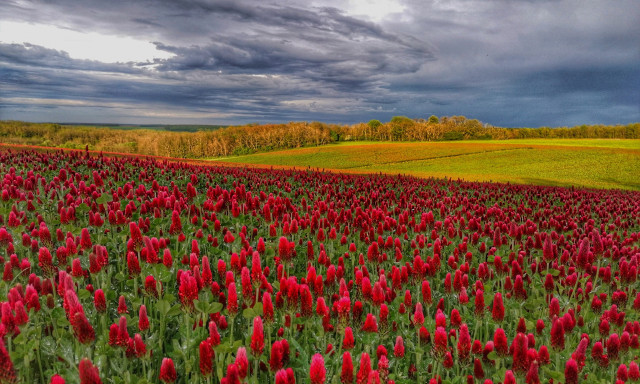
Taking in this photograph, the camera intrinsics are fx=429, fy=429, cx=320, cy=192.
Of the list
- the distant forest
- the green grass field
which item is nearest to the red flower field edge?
the green grass field

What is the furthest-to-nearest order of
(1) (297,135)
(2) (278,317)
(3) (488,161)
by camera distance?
(1) (297,135)
(3) (488,161)
(2) (278,317)

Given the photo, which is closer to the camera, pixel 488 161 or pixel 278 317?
pixel 278 317

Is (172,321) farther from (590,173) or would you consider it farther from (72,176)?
(590,173)

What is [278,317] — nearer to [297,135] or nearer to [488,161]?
[488,161]

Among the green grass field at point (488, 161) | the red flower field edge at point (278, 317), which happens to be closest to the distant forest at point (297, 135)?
the green grass field at point (488, 161)

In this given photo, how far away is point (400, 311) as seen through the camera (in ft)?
14.5

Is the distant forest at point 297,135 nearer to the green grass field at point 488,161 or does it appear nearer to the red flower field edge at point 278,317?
the green grass field at point 488,161

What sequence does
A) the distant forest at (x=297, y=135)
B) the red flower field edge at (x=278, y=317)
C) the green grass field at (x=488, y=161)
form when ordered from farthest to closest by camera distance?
the distant forest at (x=297, y=135) < the green grass field at (x=488, y=161) < the red flower field edge at (x=278, y=317)

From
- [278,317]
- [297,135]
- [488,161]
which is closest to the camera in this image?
[278,317]

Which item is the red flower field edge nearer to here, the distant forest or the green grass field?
the green grass field

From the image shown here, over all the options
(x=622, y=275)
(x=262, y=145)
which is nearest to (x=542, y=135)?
(x=262, y=145)

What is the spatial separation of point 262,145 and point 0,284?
387 ft

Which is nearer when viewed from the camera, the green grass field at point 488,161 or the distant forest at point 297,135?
the green grass field at point 488,161

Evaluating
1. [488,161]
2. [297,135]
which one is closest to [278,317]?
[488,161]
